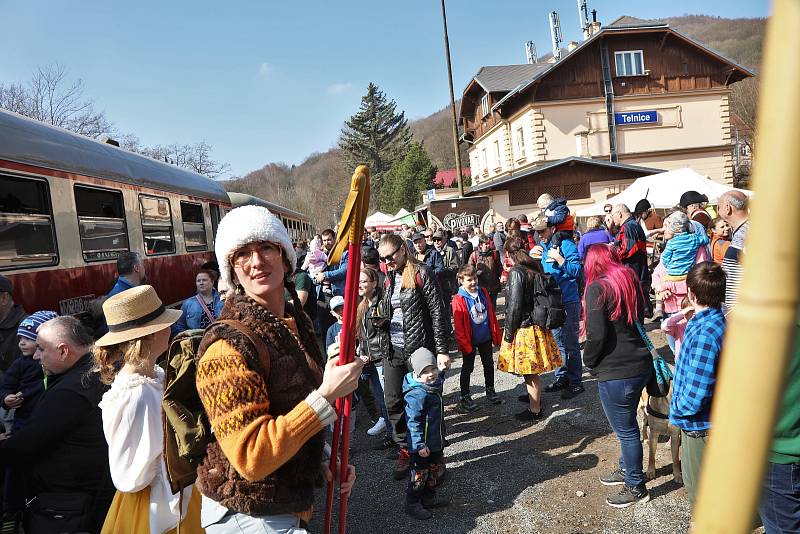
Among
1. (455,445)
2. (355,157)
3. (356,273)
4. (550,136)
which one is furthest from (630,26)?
(355,157)

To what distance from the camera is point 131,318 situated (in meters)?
2.57

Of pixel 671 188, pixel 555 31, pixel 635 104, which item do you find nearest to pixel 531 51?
pixel 555 31

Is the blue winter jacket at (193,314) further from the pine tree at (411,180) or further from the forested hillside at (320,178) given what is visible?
the pine tree at (411,180)

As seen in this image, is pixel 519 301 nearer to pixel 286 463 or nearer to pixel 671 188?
pixel 286 463

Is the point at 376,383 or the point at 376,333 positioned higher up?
the point at 376,333

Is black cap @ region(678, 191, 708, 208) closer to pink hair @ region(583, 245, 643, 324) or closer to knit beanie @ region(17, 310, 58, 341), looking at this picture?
pink hair @ region(583, 245, 643, 324)

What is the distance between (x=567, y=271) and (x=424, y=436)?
319cm

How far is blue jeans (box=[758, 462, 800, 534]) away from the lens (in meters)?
2.31

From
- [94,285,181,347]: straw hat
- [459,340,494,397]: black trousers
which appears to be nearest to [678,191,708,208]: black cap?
[459,340,494,397]: black trousers

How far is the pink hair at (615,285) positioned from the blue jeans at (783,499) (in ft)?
4.96

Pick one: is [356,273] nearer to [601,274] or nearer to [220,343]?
[220,343]

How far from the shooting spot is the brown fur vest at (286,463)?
167 cm

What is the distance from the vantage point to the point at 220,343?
5.40ft

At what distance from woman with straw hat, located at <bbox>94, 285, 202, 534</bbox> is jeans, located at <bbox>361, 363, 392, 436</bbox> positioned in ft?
10.3
